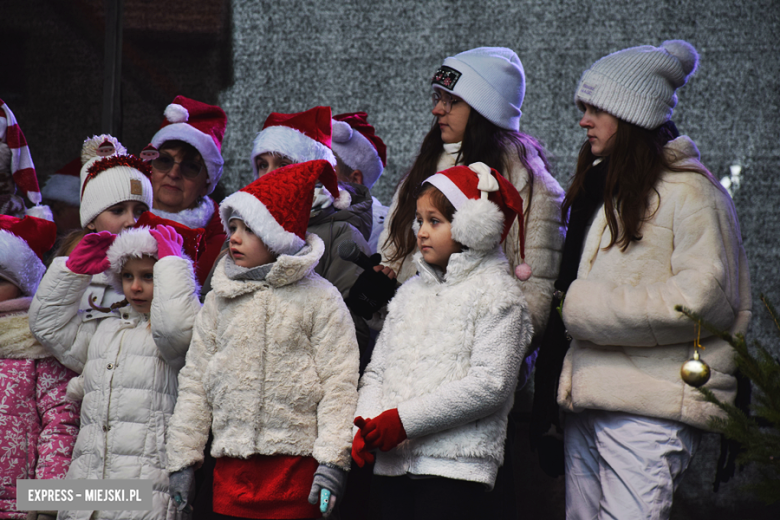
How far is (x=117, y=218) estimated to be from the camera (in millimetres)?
3152

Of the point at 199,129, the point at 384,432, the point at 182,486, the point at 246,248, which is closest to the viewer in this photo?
the point at 384,432

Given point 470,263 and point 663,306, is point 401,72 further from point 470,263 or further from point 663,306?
point 663,306

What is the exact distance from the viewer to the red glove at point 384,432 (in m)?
2.13

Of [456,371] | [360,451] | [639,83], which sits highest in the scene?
[639,83]

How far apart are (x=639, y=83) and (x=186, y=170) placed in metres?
2.28

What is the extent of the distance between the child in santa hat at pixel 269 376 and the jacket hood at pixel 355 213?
492 mm

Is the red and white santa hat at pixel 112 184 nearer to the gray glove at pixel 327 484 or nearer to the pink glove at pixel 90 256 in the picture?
the pink glove at pixel 90 256

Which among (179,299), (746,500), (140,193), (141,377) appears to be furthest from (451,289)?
(746,500)

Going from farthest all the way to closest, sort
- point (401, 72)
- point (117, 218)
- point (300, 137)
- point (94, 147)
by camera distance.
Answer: point (401, 72)
point (94, 147)
point (300, 137)
point (117, 218)

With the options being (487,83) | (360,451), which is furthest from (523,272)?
(487,83)

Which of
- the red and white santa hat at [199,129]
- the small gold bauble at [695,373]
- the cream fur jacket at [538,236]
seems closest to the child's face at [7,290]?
the red and white santa hat at [199,129]

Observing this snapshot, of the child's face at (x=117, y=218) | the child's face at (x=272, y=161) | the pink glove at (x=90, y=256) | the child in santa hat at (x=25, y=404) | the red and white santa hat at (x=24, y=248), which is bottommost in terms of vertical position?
the child in santa hat at (x=25, y=404)

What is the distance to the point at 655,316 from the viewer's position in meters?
2.20

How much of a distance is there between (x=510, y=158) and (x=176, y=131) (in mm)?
1810
